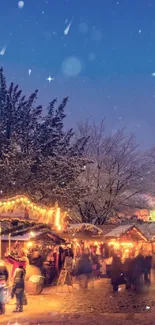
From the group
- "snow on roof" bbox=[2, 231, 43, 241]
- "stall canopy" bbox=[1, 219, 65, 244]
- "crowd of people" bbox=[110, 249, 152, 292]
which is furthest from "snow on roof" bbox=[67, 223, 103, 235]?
"crowd of people" bbox=[110, 249, 152, 292]

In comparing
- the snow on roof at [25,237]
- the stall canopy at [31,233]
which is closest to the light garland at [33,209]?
the stall canopy at [31,233]

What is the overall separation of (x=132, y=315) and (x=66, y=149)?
1822 cm

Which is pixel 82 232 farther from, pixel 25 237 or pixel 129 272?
pixel 129 272

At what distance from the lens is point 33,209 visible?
13.7 metres

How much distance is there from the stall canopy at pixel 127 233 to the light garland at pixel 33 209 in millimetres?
9289

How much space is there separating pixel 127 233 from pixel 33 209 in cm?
1285

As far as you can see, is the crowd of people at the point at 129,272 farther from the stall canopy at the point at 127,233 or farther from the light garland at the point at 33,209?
the stall canopy at the point at 127,233

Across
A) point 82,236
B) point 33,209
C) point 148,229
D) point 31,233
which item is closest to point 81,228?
point 82,236

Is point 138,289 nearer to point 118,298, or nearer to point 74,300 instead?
point 118,298

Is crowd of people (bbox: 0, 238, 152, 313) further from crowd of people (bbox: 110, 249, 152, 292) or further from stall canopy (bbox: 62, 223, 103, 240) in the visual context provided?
stall canopy (bbox: 62, 223, 103, 240)

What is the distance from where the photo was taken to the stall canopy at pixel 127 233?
24247mm

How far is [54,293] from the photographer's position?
16.8 m

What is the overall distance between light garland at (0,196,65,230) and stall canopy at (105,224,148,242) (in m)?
9.29

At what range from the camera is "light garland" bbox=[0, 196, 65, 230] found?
12.5 m
